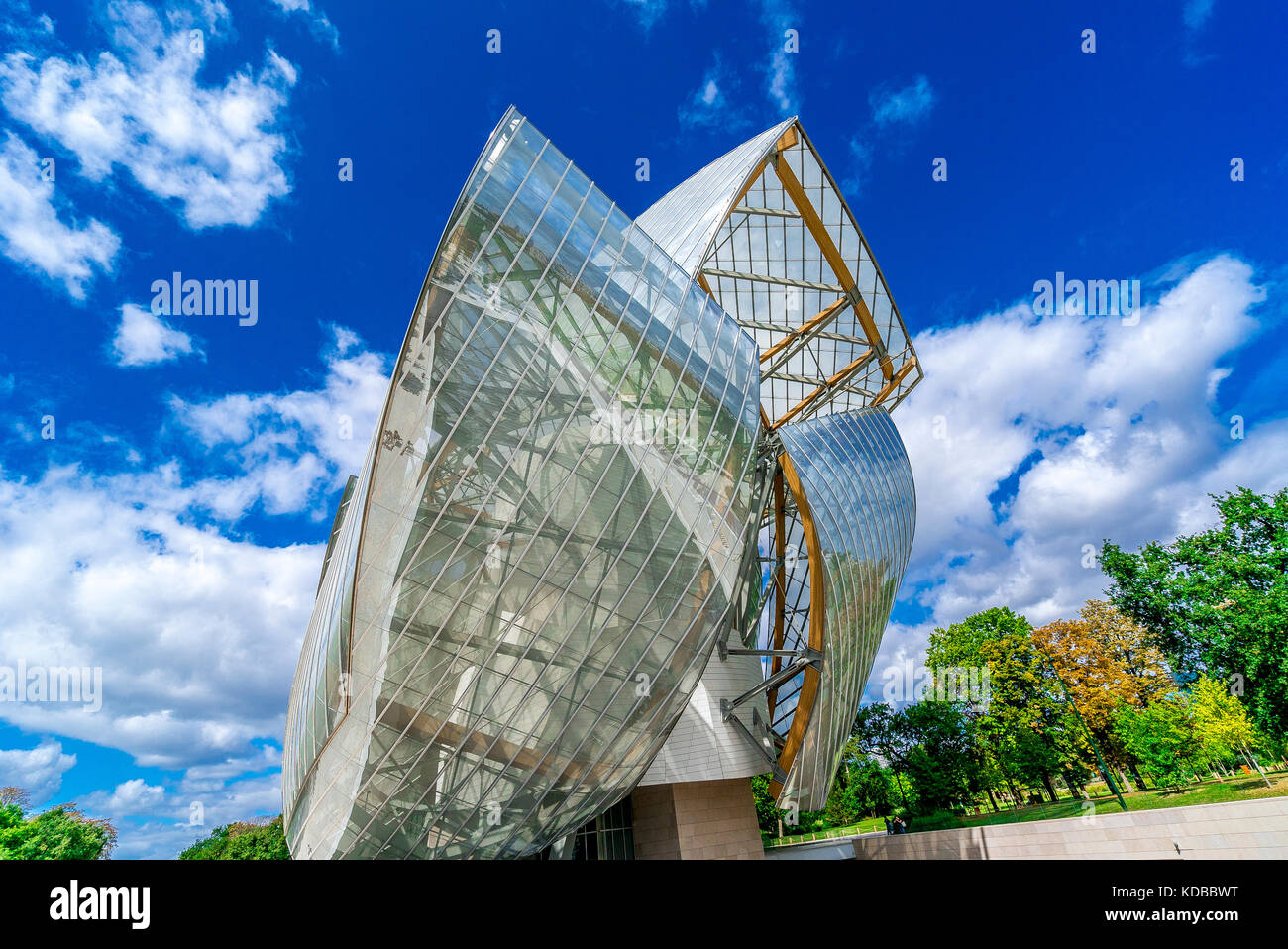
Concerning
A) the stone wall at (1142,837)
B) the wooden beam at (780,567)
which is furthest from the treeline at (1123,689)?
the wooden beam at (780,567)

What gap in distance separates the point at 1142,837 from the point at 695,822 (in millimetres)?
14688

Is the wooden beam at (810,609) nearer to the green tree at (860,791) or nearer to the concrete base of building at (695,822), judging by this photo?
the concrete base of building at (695,822)

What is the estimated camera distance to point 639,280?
583 inches

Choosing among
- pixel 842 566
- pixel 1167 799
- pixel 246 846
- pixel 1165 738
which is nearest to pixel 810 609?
pixel 842 566

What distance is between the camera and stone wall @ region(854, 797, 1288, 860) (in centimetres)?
1714

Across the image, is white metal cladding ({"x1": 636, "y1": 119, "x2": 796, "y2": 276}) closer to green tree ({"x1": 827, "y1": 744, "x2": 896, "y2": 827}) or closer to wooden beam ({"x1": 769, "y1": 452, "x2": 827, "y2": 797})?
wooden beam ({"x1": 769, "y1": 452, "x2": 827, "y2": 797})

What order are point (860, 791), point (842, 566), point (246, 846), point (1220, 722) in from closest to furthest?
point (842, 566), point (1220, 722), point (860, 791), point (246, 846)

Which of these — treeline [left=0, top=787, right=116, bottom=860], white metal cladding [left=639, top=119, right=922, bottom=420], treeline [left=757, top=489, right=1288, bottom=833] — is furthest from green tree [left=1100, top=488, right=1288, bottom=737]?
treeline [left=0, top=787, right=116, bottom=860]

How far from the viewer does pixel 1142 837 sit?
20.1 metres

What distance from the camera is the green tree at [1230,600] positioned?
2836cm

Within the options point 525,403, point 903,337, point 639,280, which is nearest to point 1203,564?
point 903,337

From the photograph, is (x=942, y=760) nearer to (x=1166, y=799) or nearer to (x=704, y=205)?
(x=1166, y=799)
